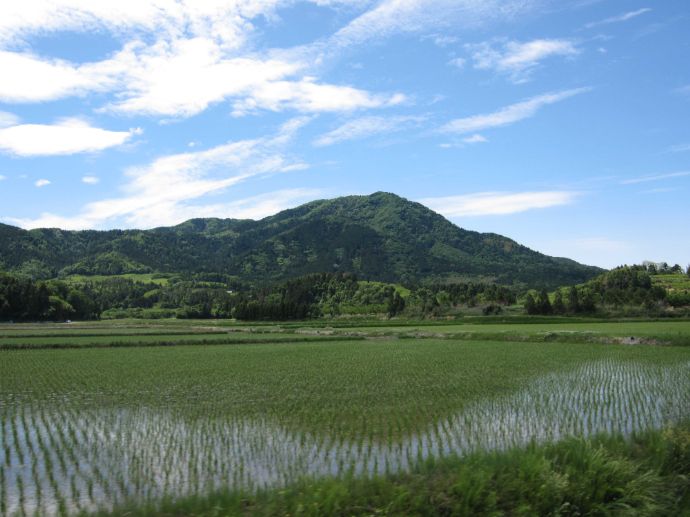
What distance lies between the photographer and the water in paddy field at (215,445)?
1037 cm

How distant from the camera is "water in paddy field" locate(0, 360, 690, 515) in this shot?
1037 centimetres

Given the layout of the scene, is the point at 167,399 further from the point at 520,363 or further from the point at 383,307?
the point at 383,307

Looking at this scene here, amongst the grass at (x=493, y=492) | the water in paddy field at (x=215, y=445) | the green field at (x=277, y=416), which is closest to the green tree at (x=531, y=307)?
the green field at (x=277, y=416)

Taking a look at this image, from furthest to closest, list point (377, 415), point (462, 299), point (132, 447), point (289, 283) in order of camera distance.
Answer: point (289, 283)
point (462, 299)
point (377, 415)
point (132, 447)

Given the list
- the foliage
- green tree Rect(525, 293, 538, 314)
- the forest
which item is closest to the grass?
the forest

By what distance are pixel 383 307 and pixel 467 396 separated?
385ft

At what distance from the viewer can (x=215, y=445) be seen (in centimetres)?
1361

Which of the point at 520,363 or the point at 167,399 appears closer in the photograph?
the point at 167,399

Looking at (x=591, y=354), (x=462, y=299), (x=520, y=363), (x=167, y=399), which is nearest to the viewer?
(x=167, y=399)

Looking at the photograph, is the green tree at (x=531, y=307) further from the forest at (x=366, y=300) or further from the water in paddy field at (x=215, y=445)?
the water in paddy field at (x=215, y=445)

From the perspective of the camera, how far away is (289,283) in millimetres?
166625

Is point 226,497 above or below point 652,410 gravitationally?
above

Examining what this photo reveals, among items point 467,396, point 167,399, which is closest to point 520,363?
point 467,396

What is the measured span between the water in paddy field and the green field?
0.18 ft
